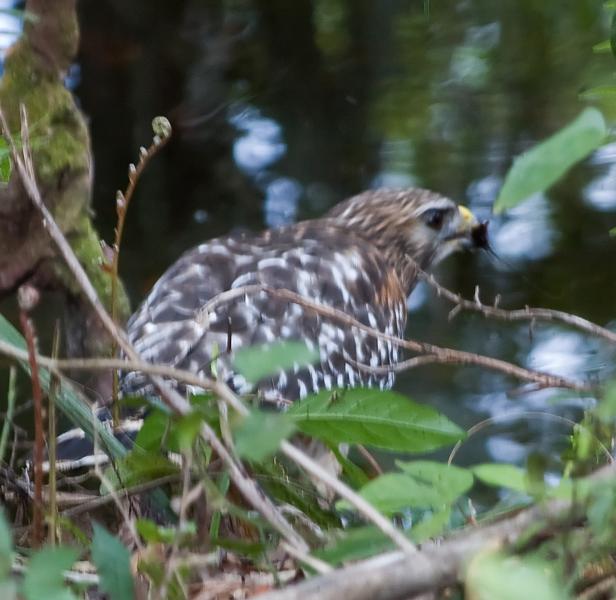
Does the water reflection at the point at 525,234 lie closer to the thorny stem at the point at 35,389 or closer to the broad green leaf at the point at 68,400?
the broad green leaf at the point at 68,400

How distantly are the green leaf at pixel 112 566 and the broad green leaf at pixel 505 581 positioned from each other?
0.29 m

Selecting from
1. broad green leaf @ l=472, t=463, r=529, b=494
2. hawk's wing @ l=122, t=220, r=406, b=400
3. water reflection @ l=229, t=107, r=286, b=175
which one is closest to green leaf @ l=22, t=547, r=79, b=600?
broad green leaf @ l=472, t=463, r=529, b=494

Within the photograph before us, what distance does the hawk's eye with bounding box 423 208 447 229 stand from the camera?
10.3 feet

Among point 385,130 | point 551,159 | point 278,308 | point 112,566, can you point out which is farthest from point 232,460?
point 385,130

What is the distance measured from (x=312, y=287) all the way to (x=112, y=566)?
1600 millimetres

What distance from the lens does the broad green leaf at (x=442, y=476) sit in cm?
78

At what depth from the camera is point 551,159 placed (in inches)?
23.3

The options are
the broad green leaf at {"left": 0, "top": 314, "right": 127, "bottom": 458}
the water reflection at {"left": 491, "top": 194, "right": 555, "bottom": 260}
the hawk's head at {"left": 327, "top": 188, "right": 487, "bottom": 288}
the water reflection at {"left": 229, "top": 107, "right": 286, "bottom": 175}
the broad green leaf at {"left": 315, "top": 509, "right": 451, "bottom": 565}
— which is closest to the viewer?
the broad green leaf at {"left": 315, "top": 509, "right": 451, "bottom": 565}

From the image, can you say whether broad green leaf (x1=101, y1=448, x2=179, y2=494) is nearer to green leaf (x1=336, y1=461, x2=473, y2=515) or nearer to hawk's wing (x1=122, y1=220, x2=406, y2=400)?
green leaf (x1=336, y1=461, x2=473, y2=515)

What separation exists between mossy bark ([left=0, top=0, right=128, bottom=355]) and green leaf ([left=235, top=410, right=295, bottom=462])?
5.46ft

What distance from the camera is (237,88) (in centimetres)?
490

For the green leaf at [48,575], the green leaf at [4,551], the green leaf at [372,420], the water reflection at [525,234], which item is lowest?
the water reflection at [525,234]

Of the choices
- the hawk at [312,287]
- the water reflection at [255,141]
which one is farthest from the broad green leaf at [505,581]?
the water reflection at [255,141]

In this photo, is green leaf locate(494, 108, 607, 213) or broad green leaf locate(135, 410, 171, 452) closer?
green leaf locate(494, 108, 607, 213)
